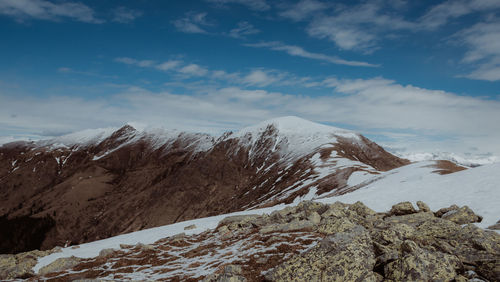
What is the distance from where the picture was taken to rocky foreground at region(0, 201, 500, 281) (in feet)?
47.8

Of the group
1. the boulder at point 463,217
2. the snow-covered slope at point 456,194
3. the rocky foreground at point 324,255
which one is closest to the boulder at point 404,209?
the rocky foreground at point 324,255

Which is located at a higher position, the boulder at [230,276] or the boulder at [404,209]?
the boulder at [404,209]

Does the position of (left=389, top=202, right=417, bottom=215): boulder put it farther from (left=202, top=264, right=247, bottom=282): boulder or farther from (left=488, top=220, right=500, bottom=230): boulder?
(left=202, top=264, right=247, bottom=282): boulder

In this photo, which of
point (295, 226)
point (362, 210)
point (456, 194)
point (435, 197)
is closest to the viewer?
point (295, 226)

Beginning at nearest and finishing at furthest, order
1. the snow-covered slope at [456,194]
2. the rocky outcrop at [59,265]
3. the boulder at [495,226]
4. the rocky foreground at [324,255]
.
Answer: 1. the rocky foreground at [324,255]
2. the boulder at [495,226]
3. the snow-covered slope at [456,194]
4. the rocky outcrop at [59,265]

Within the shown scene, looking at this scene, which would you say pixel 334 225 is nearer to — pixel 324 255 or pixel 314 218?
pixel 314 218

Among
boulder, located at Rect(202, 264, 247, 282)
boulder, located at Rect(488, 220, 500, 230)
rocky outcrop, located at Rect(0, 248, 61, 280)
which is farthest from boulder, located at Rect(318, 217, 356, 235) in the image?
rocky outcrop, located at Rect(0, 248, 61, 280)

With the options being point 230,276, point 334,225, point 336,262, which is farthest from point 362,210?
point 230,276

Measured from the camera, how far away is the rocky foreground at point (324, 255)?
47.8 ft

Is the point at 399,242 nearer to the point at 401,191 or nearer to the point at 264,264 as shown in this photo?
the point at 264,264

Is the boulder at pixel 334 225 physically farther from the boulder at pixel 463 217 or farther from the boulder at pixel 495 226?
the boulder at pixel 495 226

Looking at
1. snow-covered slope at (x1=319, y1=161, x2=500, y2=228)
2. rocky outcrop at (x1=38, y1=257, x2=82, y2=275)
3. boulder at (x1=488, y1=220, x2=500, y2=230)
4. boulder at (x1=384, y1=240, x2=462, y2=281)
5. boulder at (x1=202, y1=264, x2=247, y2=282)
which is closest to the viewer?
boulder at (x1=384, y1=240, x2=462, y2=281)

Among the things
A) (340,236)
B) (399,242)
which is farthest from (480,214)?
(340,236)

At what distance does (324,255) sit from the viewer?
51.6 ft
